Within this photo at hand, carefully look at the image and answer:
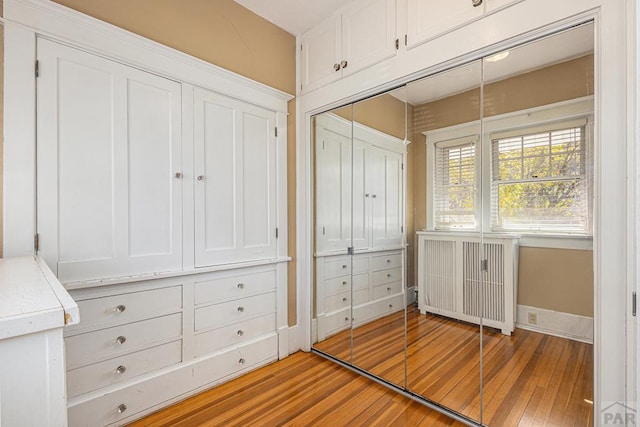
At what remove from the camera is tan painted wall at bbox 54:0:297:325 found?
178 cm

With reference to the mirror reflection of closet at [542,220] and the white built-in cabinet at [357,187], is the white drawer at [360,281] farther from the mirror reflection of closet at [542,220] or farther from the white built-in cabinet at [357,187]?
the mirror reflection of closet at [542,220]

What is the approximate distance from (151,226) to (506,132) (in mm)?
2073

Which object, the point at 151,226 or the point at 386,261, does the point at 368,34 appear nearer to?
the point at 386,261

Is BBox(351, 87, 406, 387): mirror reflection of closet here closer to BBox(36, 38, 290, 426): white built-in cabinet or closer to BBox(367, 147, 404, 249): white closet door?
BBox(367, 147, 404, 249): white closet door

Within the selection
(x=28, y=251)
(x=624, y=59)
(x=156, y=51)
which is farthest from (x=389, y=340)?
(x=156, y=51)

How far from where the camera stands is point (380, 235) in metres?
2.28

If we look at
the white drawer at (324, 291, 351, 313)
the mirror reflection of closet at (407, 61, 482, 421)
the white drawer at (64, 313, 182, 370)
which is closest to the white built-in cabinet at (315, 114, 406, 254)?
the mirror reflection of closet at (407, 61, 482, 421)

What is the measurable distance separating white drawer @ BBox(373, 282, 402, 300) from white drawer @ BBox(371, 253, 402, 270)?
0.13 m

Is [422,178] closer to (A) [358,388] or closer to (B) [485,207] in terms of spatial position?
(B) [485,207]

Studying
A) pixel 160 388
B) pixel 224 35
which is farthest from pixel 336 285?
pixel 224 35

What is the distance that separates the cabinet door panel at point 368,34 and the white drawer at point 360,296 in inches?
65.1

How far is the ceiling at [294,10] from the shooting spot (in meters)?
2.27

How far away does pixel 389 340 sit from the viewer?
7.19ft

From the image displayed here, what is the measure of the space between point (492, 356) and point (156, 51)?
261 centimetres
